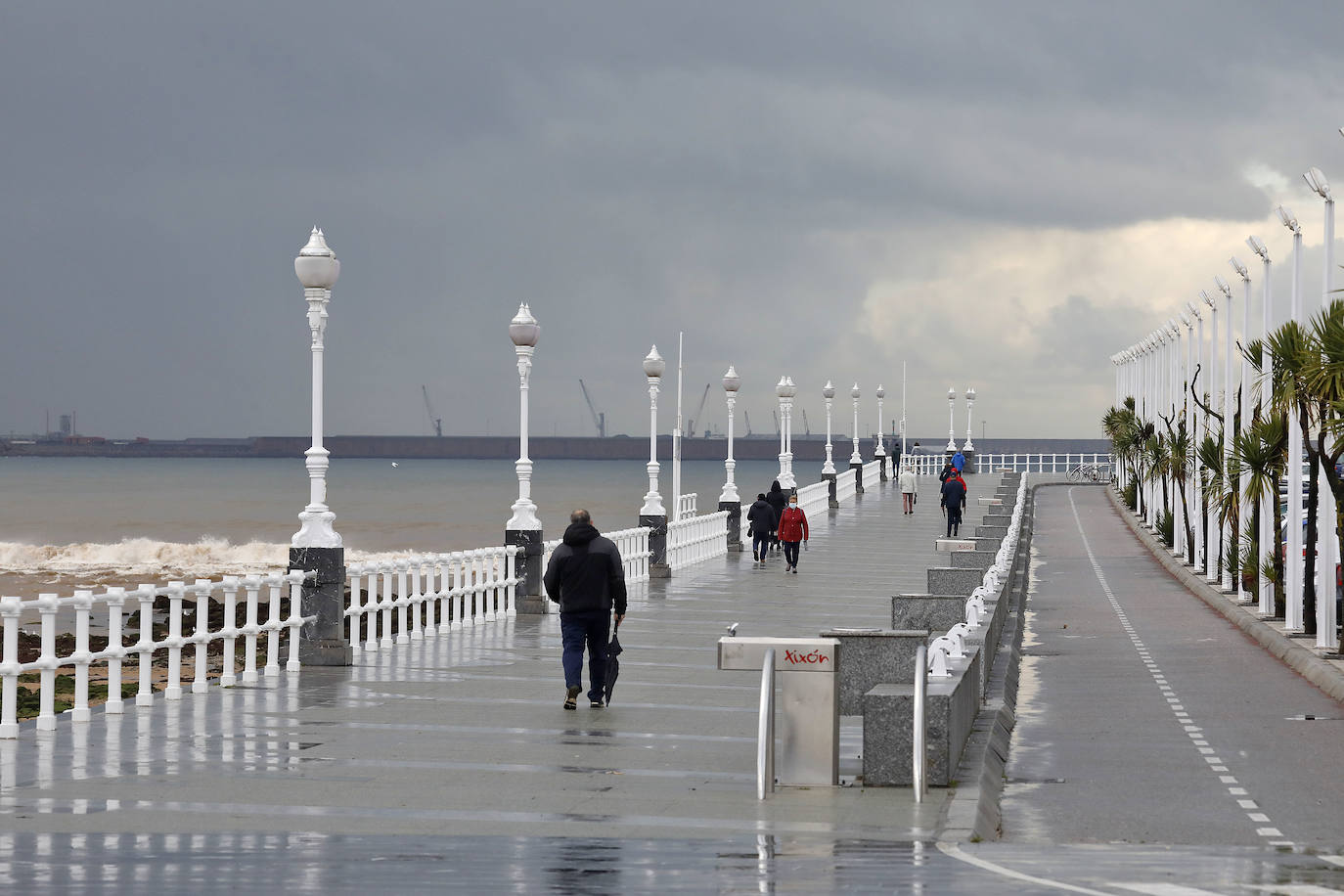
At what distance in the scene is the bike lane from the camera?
12.0m

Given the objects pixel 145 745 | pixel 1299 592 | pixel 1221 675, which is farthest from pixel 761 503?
pixel 145 745

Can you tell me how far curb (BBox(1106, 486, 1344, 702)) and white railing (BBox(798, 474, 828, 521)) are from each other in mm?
11119

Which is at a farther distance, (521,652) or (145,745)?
(521,652)

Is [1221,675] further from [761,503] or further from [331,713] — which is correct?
[761,503]

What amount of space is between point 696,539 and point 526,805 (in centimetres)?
2964

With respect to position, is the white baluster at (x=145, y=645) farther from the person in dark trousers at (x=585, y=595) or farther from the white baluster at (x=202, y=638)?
the person in dark trousers at (x=585, y=595)

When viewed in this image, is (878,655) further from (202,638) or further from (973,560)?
(973,560)

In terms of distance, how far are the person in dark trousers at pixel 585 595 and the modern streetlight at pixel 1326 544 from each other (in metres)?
12.7

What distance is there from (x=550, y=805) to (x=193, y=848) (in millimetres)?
2411

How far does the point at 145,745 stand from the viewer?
13688mm

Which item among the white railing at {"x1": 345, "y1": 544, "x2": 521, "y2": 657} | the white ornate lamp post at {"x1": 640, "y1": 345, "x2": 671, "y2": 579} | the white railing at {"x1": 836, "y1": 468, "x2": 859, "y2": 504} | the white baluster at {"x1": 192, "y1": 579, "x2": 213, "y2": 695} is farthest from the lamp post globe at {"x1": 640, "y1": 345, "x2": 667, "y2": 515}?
the white railing at {"x1": 836, "y1": 468, "x2": 859, "y2": 504}

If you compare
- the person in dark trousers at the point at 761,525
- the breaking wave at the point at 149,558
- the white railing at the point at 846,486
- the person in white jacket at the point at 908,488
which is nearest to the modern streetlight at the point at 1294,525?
the person in dark trousers at the point at 761,525

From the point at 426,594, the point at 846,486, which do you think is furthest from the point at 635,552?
the point at 846,486

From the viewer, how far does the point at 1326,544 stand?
2530 cm
